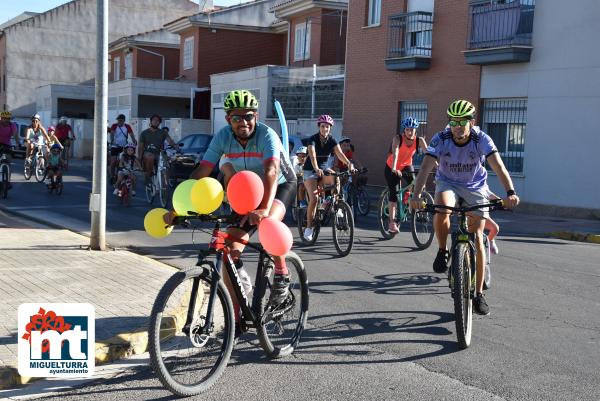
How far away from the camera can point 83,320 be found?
5.32m

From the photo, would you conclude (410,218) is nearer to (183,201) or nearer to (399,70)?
(183,201)

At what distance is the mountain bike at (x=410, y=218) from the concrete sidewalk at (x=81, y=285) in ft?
13.4

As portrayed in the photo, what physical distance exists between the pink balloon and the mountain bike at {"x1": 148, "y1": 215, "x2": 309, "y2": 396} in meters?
0.24

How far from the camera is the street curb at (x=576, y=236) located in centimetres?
1405

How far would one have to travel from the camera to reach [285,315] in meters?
5.95

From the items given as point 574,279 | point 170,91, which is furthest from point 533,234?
point 170,91

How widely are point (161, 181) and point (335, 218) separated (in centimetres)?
729

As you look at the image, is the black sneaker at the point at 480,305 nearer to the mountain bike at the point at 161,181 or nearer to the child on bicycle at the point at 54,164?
the mountain bike at the point at 161,181

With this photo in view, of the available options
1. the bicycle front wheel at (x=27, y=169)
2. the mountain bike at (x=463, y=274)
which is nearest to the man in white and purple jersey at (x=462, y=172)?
the mountain bike at (x=463, y=274)

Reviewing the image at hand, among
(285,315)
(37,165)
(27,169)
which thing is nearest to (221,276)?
(285,315)

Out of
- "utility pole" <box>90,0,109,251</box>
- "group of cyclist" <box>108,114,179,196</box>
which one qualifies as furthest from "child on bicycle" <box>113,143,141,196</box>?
"utility pole" <box>90,0,109,251</box>

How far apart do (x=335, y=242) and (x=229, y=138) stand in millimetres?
4954

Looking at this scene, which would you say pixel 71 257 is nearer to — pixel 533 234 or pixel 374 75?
pixel 533 234

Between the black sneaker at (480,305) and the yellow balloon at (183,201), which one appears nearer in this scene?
the yellow balloon at (183,201)
